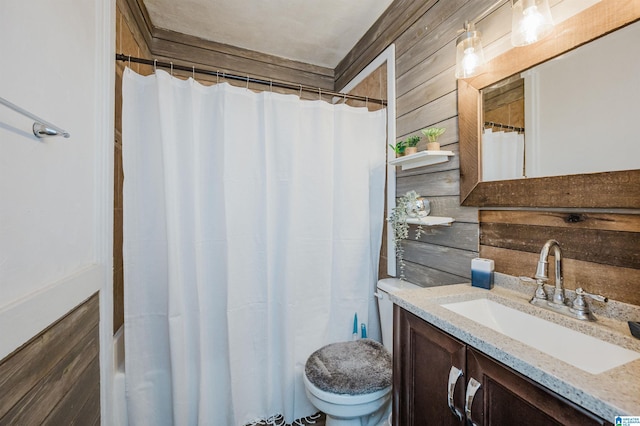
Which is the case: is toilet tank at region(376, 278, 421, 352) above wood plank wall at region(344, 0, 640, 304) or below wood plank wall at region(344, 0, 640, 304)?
below

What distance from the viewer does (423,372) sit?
36.5 inches

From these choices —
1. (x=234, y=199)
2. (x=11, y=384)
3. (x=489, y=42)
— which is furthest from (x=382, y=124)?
(x=11, y=384)

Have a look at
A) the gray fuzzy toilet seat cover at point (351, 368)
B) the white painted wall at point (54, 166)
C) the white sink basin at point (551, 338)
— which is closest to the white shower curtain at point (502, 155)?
the white sink basin at point (551, 338)

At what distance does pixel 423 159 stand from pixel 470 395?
1069mm

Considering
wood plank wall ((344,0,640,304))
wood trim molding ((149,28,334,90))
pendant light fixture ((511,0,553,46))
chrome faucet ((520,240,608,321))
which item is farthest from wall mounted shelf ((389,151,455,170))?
wood trim molding ((149,28,334,90))

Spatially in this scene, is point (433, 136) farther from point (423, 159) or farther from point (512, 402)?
point (512, 402)

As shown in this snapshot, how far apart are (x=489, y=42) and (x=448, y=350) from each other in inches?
48.6

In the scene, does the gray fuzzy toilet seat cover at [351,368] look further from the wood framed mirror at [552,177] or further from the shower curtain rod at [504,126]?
the shower curtain rod at [504,126]

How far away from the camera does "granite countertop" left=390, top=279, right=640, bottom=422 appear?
0.50 m

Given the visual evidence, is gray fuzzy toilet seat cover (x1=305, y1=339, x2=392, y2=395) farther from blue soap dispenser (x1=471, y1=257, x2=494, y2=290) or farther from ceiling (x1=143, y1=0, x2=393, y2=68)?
ceiling (x1=143, y1=0, x2=393, y2=68)

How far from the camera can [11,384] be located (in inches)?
25.3

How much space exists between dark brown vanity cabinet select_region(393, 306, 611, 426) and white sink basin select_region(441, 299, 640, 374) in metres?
0.22

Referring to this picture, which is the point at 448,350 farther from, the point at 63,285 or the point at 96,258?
the point at 96,258

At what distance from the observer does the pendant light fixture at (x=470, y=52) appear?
3.79 ft
